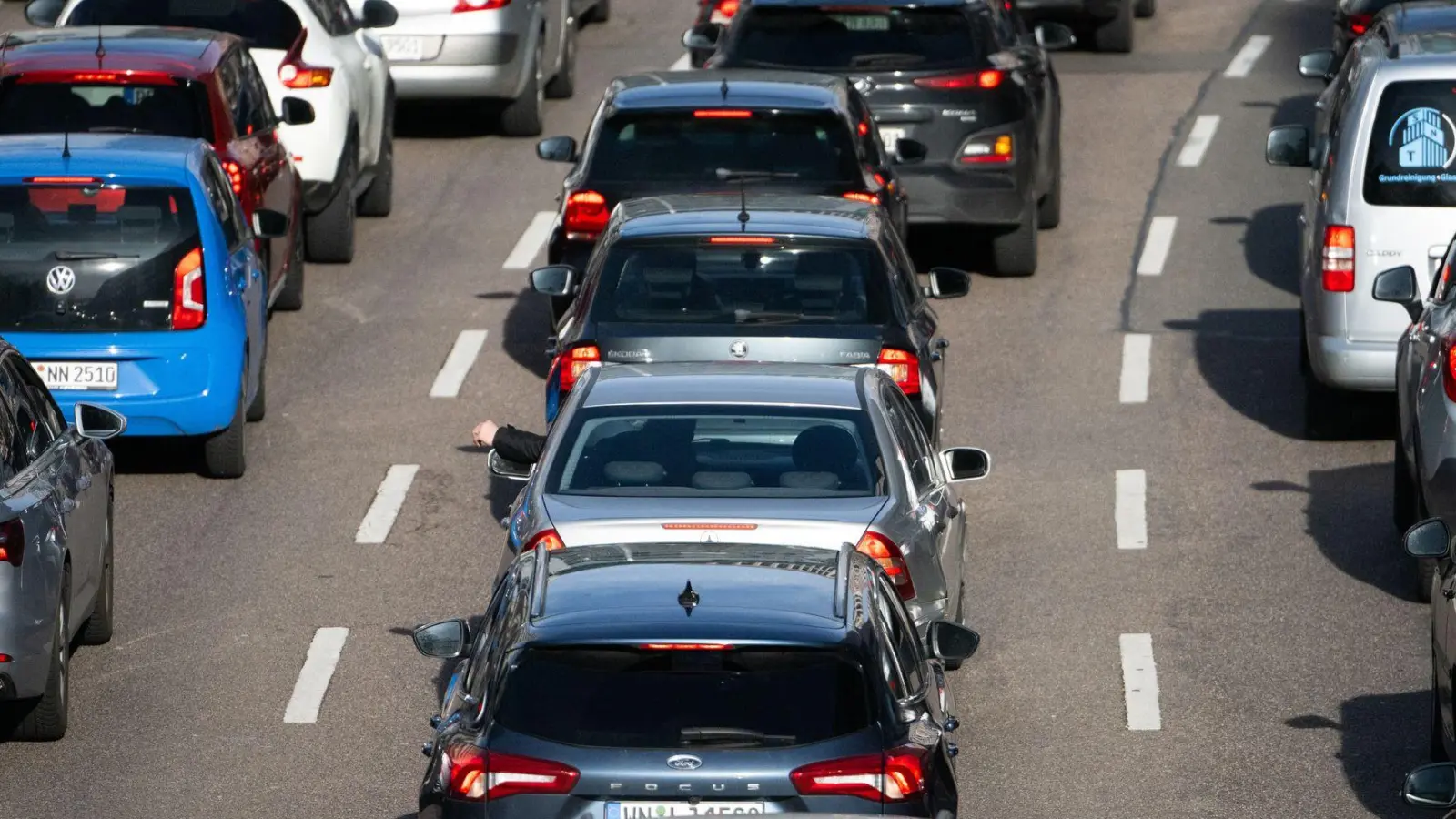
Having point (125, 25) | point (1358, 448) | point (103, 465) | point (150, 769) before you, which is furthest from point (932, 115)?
point (150, 769)

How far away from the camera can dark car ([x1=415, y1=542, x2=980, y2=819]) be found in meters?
6.73

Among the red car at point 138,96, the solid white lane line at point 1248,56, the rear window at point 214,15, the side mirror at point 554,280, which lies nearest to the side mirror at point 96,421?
the side mirror at point 554,280

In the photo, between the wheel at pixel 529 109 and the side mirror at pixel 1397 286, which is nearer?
the side mirror at pixel 1397 286

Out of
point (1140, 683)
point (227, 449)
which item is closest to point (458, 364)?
point (227, 449)

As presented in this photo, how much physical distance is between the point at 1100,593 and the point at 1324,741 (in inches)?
89.0

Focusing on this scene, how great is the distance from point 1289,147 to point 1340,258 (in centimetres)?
234

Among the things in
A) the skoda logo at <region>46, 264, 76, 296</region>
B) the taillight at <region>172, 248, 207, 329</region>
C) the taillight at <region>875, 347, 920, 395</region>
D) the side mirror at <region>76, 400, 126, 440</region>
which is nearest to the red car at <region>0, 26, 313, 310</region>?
the taillight at <region>172, 248, 207, 329</region>

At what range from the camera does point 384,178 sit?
20.9 m

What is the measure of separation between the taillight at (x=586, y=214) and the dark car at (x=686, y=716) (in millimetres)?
8300

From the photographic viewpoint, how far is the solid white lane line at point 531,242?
19.6 m

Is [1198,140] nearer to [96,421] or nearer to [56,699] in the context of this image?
[96,421]

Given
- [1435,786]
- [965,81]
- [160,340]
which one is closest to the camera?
[1435,786]

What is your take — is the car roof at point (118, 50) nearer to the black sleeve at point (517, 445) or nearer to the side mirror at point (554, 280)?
the side mirror at point (554, 280)

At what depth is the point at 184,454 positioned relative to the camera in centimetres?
1520
